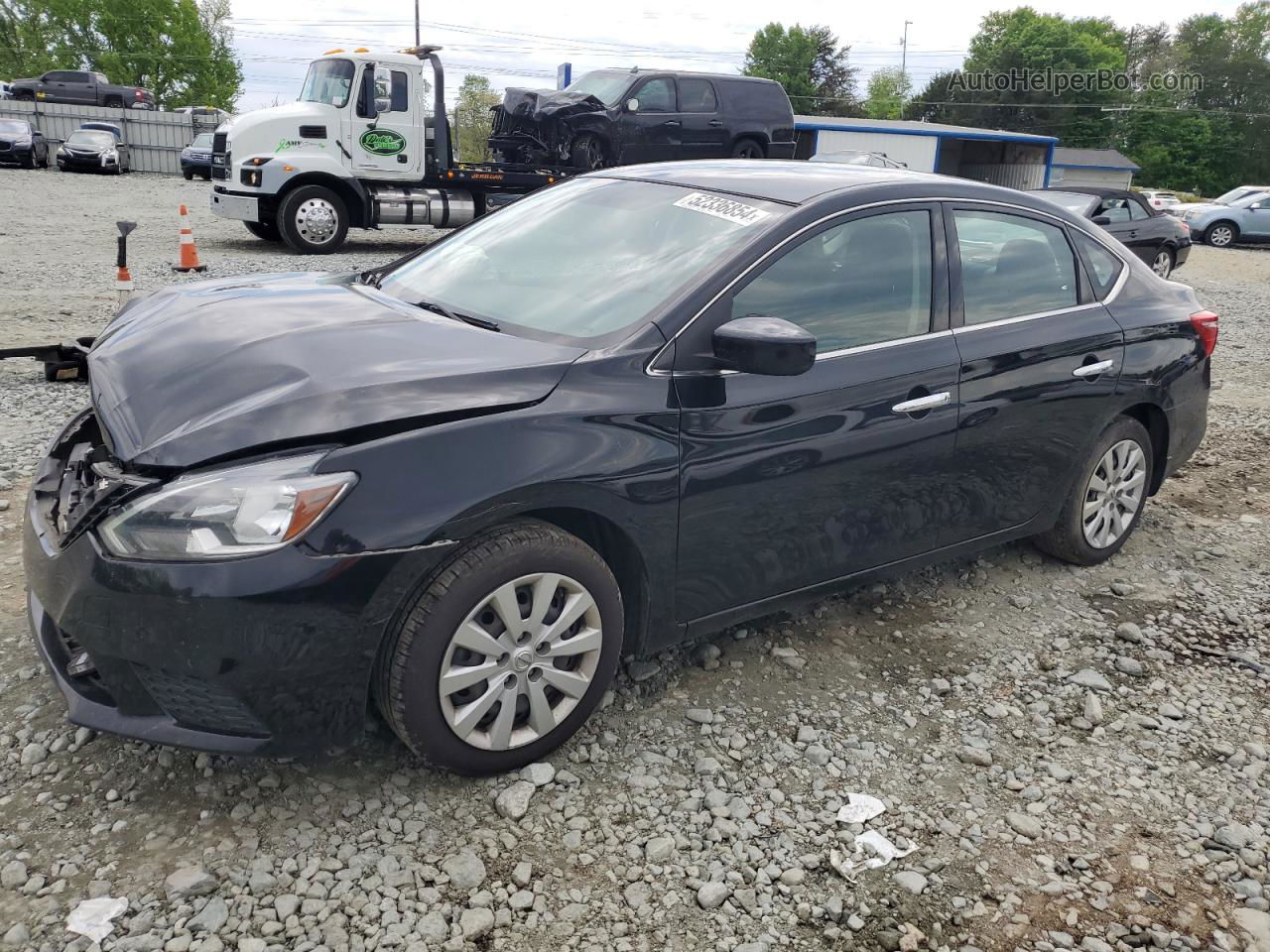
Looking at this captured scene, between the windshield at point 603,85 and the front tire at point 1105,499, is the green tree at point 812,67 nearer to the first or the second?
the windshield at point 603,85

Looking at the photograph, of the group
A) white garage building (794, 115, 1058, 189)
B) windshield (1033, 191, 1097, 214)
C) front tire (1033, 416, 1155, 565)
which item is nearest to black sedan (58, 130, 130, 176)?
white garage building (794, 115, 1058, 189)

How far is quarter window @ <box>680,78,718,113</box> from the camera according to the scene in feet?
55.4

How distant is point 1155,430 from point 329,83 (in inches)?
506

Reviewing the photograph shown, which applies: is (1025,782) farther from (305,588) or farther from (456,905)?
(305,588)

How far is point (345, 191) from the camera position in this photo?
14.4m

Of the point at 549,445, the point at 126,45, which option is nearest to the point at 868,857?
the point at 549,445

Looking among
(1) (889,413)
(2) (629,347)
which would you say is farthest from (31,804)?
(1) (889,413)

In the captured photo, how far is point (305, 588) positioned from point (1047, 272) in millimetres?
3142

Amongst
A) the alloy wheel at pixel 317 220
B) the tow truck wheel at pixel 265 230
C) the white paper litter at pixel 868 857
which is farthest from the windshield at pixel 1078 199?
the white paper litter at pixel 868 857

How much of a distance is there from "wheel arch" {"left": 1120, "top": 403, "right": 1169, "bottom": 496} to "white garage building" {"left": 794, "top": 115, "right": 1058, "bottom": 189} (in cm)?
3325

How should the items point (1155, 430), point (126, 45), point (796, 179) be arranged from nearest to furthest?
point (796, 179), point (1155, 430), point (126, 45)

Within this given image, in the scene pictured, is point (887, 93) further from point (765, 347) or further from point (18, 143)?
point (765, 347)

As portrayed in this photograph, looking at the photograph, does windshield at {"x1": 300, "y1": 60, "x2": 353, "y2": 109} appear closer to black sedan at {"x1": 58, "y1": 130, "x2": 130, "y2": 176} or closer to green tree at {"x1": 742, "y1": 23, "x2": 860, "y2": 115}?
black sedan at {"x1": 58, "y1": 130, "x2": 130, "y2": 176}

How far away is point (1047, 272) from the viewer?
4.17 meters
